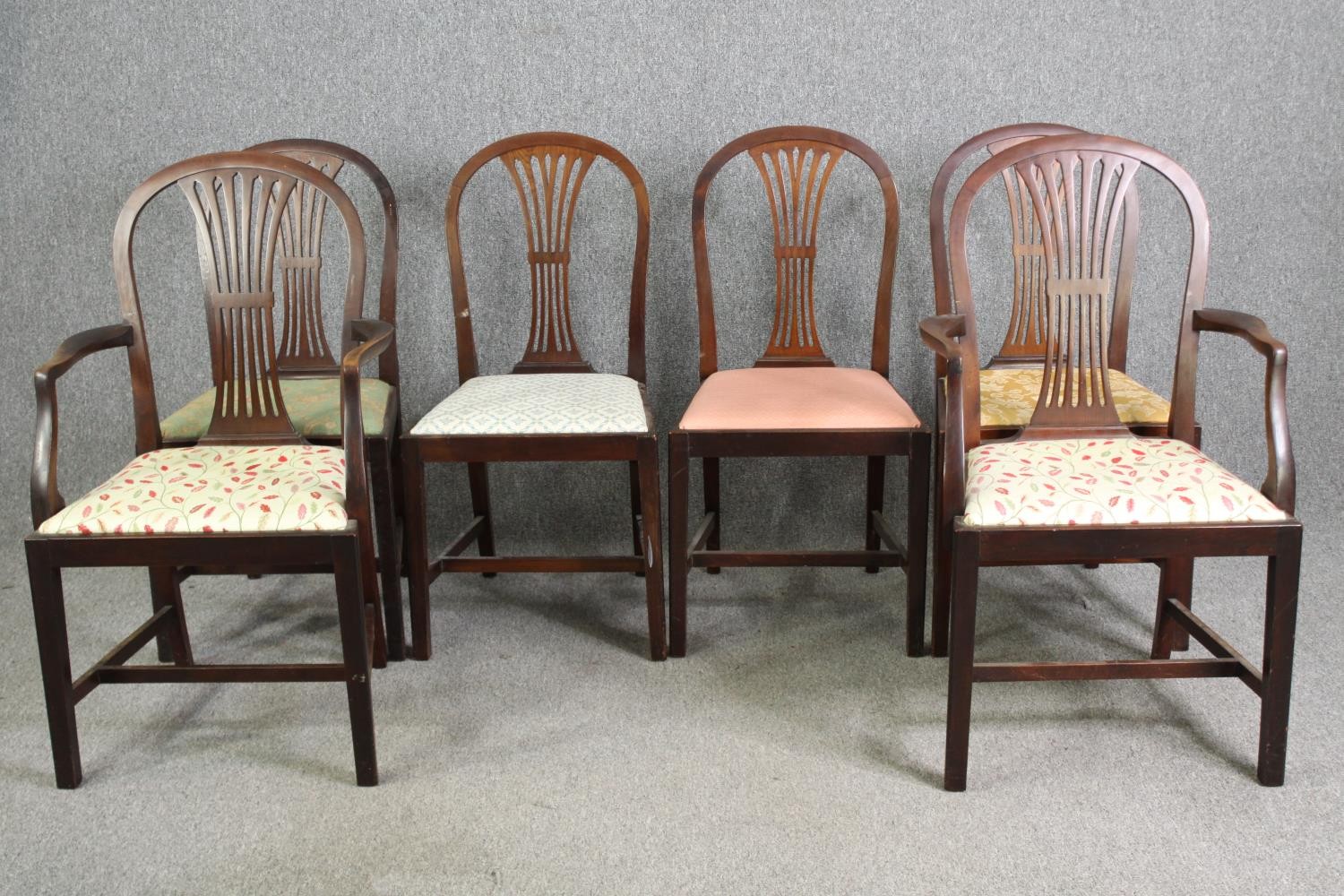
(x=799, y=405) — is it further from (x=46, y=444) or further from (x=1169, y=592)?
(x=46, y=444)

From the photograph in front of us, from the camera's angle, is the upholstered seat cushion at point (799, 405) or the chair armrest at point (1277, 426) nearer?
the chair armrest at point (1277, 426)

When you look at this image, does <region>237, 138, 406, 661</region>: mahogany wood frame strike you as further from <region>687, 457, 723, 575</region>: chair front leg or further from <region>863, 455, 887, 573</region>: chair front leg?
<region>863, 455, 887, 573</region>: chair front leg

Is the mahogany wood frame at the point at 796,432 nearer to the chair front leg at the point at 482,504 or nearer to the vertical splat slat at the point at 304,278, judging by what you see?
the chair front leg at the point at 482,504

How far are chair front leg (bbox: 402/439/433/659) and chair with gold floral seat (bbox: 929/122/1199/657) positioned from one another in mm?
992

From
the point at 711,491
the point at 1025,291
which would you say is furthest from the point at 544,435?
the point at 1025,291

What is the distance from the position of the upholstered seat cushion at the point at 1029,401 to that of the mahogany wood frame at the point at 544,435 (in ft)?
2.21

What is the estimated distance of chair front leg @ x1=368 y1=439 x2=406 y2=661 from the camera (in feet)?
7.80

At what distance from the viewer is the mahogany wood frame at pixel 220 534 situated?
6.26ft

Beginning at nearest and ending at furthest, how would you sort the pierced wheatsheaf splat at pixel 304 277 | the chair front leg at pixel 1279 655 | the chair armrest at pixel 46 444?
the chair front leg at pixel 1279 655
the chair armrest at pixel 46 444
the pierced wheatsheaf splat at pixel 304 277

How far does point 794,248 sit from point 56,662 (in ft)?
5.44

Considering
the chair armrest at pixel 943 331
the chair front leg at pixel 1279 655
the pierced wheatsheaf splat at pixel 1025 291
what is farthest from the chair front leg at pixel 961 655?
the pierced wheatsheaf splat at pixel 1025 291

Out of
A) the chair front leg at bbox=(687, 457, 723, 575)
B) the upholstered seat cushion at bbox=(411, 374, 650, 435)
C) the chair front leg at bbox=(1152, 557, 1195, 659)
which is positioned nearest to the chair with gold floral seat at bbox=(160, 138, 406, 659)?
the upholstered seat cushion at bbox=(411, 374, 650, 435)

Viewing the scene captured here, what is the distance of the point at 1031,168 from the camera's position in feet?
6.93

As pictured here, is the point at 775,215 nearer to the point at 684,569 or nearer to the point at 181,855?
the point at 684,569
